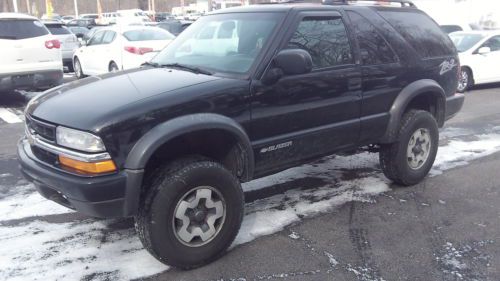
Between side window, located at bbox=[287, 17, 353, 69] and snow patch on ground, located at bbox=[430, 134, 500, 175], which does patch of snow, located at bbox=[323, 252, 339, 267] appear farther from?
snow patch on ground, located at bbox=[430, 134, 500, 175]

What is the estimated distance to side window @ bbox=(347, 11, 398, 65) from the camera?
14.5 ft

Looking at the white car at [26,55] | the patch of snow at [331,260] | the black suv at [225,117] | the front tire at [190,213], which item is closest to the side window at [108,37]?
the white car at [26,55]

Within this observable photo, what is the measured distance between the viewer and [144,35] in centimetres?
1195

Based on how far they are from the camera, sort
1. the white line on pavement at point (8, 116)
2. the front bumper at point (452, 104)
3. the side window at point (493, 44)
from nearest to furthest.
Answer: the front bumper at point (452, 104) → the white line on pavement at point (8, 116) → the side window at point (493, 44)

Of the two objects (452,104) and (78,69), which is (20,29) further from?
(452,104)

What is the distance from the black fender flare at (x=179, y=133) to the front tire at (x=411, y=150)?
188cm

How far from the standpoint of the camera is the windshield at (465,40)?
12402 mm

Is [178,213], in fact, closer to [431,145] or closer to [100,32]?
[431,145]

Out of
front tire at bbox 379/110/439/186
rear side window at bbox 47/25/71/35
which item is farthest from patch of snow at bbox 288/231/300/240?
rear side window at bbox 47/25/71/35

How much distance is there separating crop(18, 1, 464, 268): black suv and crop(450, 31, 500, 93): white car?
777 cm

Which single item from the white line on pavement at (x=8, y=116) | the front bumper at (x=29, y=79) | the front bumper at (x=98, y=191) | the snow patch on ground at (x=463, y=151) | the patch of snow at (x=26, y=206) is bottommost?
the white line on pavement at (x=8, y=116)

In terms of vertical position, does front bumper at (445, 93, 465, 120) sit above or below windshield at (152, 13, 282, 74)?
below

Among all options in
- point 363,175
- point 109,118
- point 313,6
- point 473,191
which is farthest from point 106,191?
point 473,191

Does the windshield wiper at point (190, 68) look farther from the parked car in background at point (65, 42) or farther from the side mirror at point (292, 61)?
the parked car in background at point (65, 42)
